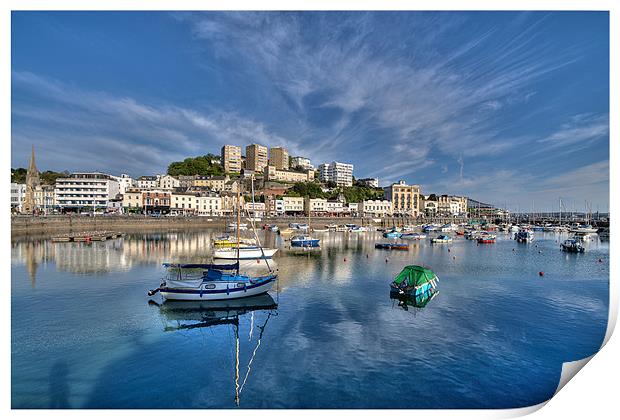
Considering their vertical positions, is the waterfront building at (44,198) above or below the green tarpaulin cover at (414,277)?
above

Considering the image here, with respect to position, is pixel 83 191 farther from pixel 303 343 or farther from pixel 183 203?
pixel 303 343

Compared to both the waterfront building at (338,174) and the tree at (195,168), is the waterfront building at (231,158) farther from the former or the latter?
the waterfront building at (338,174)

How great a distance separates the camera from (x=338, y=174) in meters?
106

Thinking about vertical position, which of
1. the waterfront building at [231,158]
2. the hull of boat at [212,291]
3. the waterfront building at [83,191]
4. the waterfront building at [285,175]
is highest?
the waterfront building at [231,158]

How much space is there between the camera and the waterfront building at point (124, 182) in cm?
6600

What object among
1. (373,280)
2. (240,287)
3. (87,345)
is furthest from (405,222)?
(87,345)

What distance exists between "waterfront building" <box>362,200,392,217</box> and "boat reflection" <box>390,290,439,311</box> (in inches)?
2727

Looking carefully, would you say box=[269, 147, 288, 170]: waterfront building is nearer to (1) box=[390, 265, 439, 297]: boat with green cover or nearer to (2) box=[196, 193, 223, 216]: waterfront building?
(2) box=[196, 193, 223, 216]: waterfront building

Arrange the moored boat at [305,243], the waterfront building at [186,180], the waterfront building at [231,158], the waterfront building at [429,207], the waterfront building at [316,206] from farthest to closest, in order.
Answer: the waterfront building at [429,207] → the waterfront building at [231,158] → the waterfront building at [186,180] → the waterfront building at [316,206] → the moored boat at [305,243]

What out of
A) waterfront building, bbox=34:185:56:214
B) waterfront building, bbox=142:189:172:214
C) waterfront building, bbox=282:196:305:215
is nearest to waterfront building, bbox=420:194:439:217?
Answer: waterfront building, bbox=282:196:305:215

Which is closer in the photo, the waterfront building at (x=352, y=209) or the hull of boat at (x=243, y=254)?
the hull of boat at (x=243, y=254)

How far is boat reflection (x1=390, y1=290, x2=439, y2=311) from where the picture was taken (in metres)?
12.3

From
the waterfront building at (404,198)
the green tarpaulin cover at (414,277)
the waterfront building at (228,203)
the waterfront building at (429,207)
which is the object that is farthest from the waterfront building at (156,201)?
the waterfront building at (429,207)

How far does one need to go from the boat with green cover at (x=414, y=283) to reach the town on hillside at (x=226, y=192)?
2392 cm
